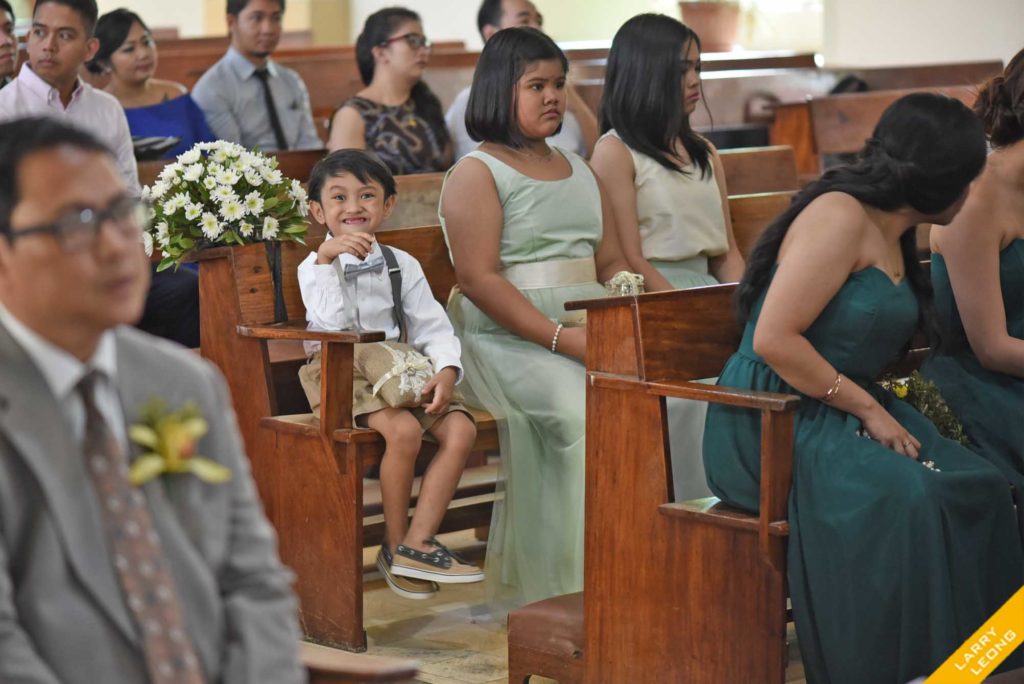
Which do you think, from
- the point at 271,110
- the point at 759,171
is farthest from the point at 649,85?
the point at 271,110

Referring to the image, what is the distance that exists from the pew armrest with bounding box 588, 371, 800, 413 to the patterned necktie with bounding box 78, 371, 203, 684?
1.42m

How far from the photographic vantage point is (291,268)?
383cm

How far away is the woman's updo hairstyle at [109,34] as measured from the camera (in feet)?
17.8

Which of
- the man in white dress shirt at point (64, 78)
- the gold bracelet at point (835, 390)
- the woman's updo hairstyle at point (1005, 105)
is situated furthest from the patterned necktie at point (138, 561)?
the man in white dress shirt at point (64, 78)

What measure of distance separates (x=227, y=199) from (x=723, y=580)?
1.62 meters

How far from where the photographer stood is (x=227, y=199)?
373cm

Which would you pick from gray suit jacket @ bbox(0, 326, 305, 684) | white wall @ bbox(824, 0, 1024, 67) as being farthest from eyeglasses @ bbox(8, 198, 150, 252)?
white wall @ bbox(824, 0, 1024, 67)

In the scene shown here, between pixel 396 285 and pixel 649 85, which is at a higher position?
pixel 649 85

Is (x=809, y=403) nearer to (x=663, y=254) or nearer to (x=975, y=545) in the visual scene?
(x=975, y=545)

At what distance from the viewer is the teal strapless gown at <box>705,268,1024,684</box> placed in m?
2.72

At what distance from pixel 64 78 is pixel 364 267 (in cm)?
147

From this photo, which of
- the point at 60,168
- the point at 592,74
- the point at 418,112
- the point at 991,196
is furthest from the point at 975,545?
the point at 592,74

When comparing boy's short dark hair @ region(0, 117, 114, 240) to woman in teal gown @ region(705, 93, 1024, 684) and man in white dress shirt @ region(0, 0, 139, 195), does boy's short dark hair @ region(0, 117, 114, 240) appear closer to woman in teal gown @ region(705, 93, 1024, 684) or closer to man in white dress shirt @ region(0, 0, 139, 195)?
woman in teal gown @ region(705, 93, 1024, 684)

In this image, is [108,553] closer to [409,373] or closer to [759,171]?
[409,373]
